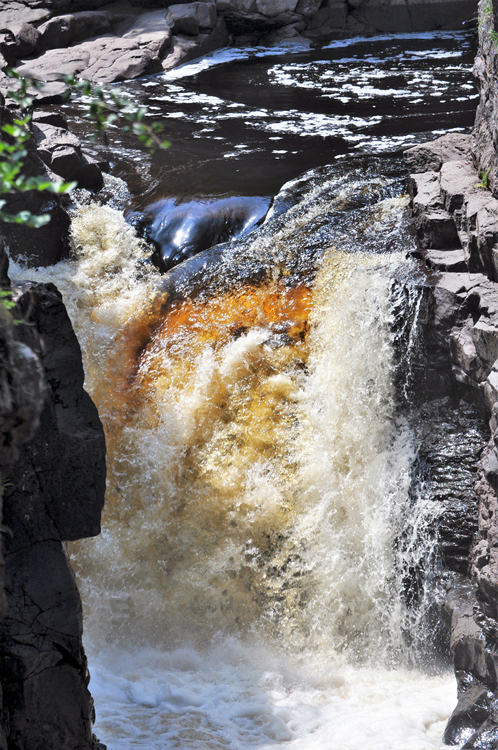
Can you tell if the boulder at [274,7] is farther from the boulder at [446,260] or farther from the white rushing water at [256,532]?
the boulder at [446,260]

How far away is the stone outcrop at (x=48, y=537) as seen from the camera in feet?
9.75

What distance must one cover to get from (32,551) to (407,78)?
1104 cm

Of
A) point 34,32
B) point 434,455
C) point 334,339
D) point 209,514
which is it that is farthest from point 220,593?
point 34,32

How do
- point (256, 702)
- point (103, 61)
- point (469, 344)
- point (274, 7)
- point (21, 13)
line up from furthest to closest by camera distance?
point (274, 7) < point (21, 13) < point (103, 61) < point (469, 344) < point (256, 702)

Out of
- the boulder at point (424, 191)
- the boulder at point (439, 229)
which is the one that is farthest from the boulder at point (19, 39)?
the boulder at point (439, 229)

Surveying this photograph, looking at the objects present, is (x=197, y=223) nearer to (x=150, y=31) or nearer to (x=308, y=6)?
(x=150, y=31)

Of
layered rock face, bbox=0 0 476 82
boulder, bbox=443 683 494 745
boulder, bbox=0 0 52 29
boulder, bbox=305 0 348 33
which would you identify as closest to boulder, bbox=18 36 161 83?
layered rock face, bbox=0 0 476 82

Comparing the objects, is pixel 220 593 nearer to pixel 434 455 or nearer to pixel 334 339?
pixel 434 455

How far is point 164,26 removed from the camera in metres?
13.5

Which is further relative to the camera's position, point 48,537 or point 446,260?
point 446,260

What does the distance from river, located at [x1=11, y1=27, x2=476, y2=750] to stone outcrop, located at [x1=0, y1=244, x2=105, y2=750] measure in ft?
2.69

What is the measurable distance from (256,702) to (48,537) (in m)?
1.85

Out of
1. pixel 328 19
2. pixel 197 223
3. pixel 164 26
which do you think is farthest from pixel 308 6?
pixel 197 223

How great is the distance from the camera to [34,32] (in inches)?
491
